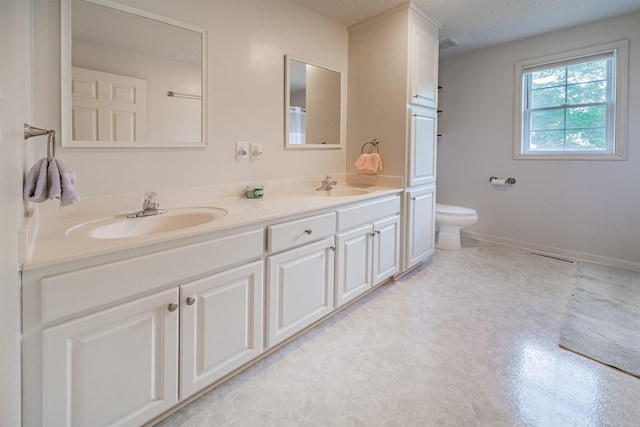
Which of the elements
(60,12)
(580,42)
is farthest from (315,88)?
(580,42)

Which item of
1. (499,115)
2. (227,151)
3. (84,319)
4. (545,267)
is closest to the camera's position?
(84,319)

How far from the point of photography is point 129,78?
161 centimetres

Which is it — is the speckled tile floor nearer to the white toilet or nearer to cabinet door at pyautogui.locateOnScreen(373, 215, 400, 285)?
cabinet door at pyautogui.locateOnScreen(373, 215, 400, 285)

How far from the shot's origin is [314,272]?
1878mm

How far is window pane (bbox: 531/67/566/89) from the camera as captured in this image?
337 centimetres

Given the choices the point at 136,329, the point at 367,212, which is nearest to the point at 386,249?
the point at 367,212

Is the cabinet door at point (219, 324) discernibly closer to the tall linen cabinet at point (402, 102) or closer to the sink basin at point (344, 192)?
the sink basin at point (344, 192)

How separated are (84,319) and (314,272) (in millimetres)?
1095

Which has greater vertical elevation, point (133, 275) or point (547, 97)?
point (547, 97)

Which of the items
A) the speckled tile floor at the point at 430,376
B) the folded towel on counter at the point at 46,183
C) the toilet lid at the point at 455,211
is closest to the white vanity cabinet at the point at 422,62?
the toilet lid at the point at 455,211

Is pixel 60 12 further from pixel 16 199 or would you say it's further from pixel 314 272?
pixel 314 272

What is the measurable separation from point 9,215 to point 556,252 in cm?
417

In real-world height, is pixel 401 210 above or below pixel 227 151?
below

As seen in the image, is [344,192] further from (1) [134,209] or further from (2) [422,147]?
(1) [134,209]
